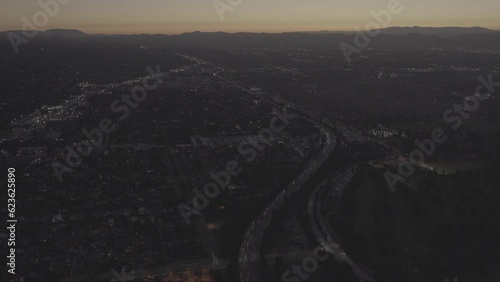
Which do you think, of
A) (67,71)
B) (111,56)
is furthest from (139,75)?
(111,56)

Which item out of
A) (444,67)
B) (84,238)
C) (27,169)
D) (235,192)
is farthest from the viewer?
(444,67)

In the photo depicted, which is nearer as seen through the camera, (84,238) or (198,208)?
(84,238)

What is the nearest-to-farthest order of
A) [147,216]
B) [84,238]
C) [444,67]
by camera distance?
[84,238] → [147,216] → [444,67]

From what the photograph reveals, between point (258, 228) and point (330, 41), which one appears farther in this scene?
point (330, 41)

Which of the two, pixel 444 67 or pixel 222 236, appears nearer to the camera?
pixel 222 236

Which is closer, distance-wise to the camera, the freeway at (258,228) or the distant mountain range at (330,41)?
the freeway at (258,228)

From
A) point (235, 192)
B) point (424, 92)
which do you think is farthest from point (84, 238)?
point (424, 92)

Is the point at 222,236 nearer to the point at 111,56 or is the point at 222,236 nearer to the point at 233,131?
the point at 233,131

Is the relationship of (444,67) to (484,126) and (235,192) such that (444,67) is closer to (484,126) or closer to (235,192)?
(484,126)

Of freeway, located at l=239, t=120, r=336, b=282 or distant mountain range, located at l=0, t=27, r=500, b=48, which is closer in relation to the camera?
Result: freeway, located at l=239, t=120, r=336, b=282
